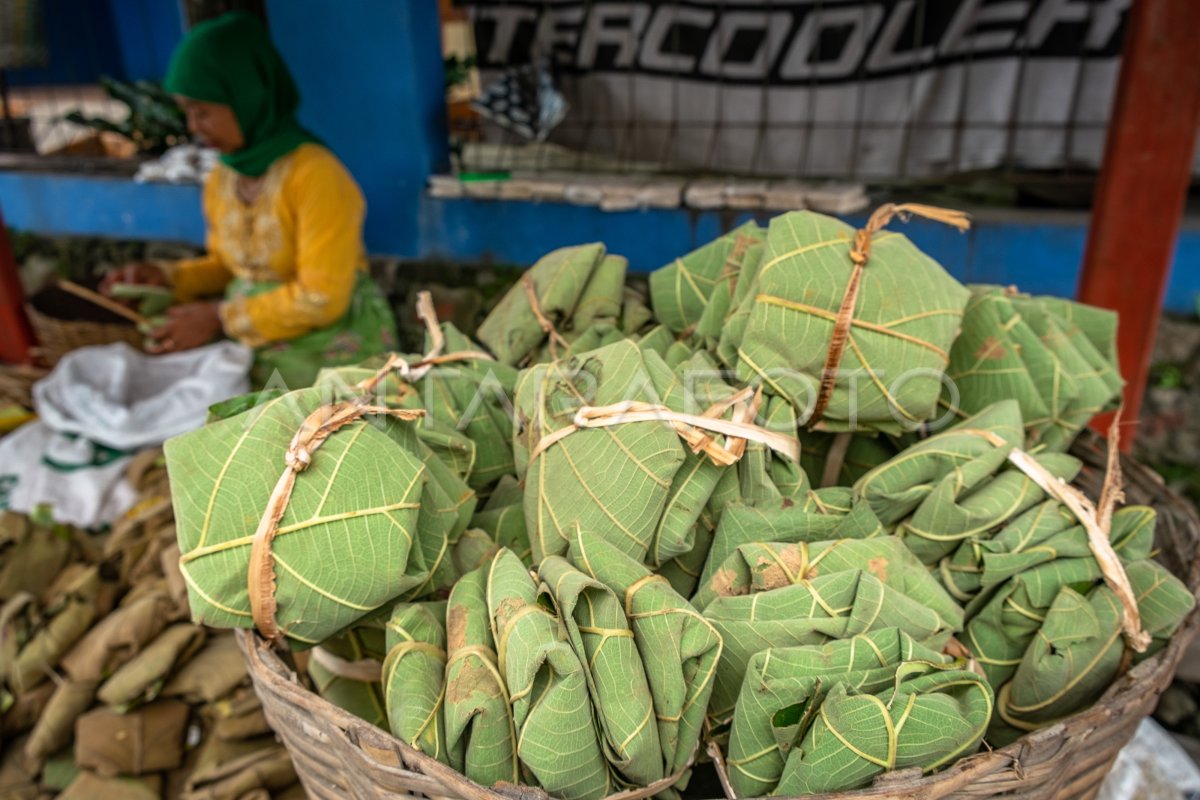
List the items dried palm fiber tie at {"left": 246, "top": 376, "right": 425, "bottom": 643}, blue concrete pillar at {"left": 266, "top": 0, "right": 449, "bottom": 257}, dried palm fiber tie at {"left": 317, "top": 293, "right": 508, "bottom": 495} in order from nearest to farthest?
dried palm fiber tie at {"left": 246, "top": 376, "right": 425, "bottom": 643}, dried palm fiber tie at {"left": 317, "top": 293, "right": 508, "bottom": 495}, blue concrete pillar at {"left": 266, "top": 0, "right": 449, "bottom": 257}

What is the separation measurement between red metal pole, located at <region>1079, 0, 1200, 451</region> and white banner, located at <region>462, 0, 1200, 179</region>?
92 cm

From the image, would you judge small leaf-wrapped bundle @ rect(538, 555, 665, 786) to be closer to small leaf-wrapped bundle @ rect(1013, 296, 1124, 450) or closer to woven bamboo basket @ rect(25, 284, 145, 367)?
small leaf-wrapped bundle @ rect(1013, 296, 1124, 450)

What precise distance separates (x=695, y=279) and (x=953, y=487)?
1.60 ft

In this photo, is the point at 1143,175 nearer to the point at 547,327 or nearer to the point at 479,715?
the point at 547,327

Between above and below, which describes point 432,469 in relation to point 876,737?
above

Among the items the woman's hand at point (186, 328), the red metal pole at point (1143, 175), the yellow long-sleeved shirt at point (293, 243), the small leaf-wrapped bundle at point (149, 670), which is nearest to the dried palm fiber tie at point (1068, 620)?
the red metal pole at point (1143, 175)

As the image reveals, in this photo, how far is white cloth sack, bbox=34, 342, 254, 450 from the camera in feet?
7.45

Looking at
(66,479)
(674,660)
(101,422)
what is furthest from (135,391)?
(674,660)

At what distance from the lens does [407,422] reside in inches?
37.9

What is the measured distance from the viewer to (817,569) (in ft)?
2.94

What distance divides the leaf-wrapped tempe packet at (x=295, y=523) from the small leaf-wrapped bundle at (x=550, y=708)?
0.57 ft

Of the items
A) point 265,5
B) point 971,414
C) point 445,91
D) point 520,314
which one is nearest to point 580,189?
point 445,91

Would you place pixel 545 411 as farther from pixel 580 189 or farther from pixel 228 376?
pixel 580 189

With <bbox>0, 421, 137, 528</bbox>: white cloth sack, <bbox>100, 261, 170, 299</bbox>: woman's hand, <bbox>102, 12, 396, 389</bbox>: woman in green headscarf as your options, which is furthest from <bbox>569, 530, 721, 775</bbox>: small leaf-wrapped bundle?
<bbox>100, 261, 170, 299</bbox>: woman's hand
